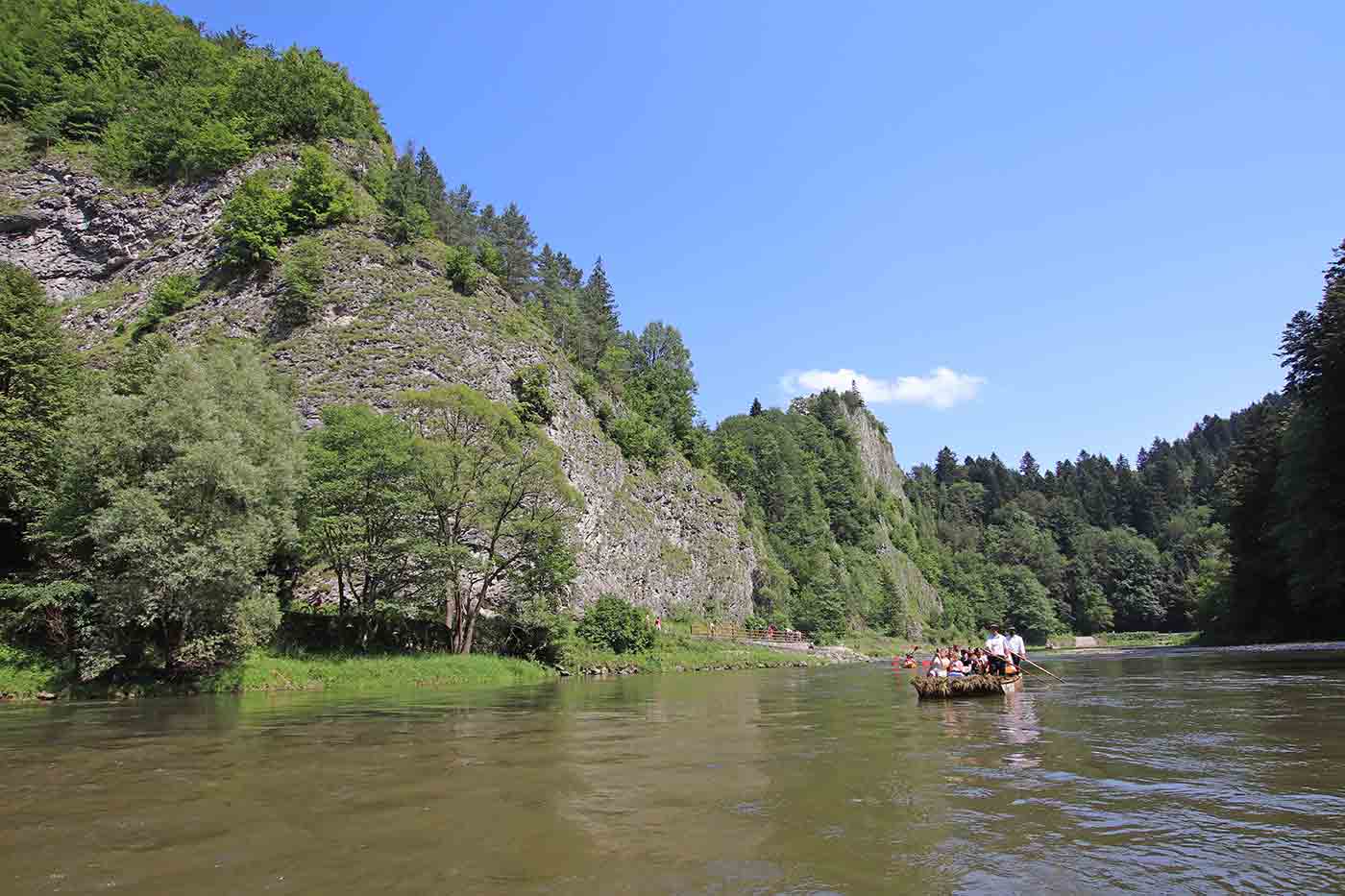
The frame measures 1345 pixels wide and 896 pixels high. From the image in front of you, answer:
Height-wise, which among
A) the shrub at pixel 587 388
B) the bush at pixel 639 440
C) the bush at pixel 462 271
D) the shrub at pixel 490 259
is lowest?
the bush at pixel 639 440

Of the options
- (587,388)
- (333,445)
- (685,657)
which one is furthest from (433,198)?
(685,657)

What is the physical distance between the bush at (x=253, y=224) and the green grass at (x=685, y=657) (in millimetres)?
41129

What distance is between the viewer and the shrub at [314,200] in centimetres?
6438

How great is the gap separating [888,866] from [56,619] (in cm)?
3399

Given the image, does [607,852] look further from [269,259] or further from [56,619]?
[269,259]

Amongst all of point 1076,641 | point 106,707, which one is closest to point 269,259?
point 106,707

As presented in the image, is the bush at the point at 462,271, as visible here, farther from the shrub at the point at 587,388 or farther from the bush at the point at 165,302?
the bush at the point at 165,302

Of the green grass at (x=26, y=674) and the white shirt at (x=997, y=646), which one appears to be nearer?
the green grass at (x=26, y=674)

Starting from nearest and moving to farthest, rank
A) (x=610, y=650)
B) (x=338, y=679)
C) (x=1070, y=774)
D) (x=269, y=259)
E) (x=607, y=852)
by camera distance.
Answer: (x=607, y=852) < (x=1070, y=774) < (x=338, y=679) < (x=610, y=650) < (x=269, y=259)

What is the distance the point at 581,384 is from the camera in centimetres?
7462

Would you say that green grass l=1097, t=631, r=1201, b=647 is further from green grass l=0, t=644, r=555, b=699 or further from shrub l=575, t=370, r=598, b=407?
green grass l=0, t=644, r=555, b=699

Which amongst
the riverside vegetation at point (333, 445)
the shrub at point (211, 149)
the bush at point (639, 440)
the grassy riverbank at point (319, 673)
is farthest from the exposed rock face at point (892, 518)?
the shrub at point (211, 149)

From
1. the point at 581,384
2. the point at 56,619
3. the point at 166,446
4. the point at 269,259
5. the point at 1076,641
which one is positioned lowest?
the point at 1076,641

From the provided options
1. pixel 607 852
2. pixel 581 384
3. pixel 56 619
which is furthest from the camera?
pixel 581 384
